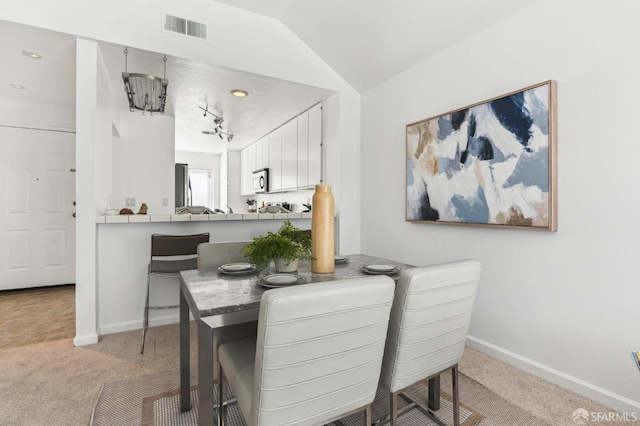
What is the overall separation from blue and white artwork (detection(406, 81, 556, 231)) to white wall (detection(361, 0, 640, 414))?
3.4 inches

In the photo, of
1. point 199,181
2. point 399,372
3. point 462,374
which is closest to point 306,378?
point 399,372

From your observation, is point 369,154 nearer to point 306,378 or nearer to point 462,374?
point 462,374

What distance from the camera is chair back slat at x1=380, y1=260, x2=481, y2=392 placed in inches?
47.9

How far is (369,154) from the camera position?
11.8 ft

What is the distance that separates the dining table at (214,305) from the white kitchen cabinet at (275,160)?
344 centimetres

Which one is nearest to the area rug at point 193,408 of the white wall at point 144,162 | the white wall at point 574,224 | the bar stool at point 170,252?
the white wall at point 574,224

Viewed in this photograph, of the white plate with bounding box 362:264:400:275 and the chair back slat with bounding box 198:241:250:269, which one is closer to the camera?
the white plate with bounding box 362:264:400:275

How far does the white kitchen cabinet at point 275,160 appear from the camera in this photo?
203 inches

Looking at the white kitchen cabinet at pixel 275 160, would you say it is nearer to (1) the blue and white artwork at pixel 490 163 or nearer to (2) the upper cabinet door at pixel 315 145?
(2) the upper cabinet door at pixel 315 145

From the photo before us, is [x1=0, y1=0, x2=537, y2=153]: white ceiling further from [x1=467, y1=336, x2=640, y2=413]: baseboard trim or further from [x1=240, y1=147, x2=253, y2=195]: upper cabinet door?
[x1=240, y1=147, x2=253, y2=195]: upper cabinet door

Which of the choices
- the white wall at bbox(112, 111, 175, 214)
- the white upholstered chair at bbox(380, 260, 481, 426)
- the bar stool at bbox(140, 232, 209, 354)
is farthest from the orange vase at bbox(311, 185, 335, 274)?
the white wall at bbox(112, 111, 175, 214)

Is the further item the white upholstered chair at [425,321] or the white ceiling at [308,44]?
the white ceiling at [308,44]

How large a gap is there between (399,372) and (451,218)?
1609mm

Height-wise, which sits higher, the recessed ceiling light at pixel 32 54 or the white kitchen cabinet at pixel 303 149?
the recessed ceiling light at pixel 32 54
